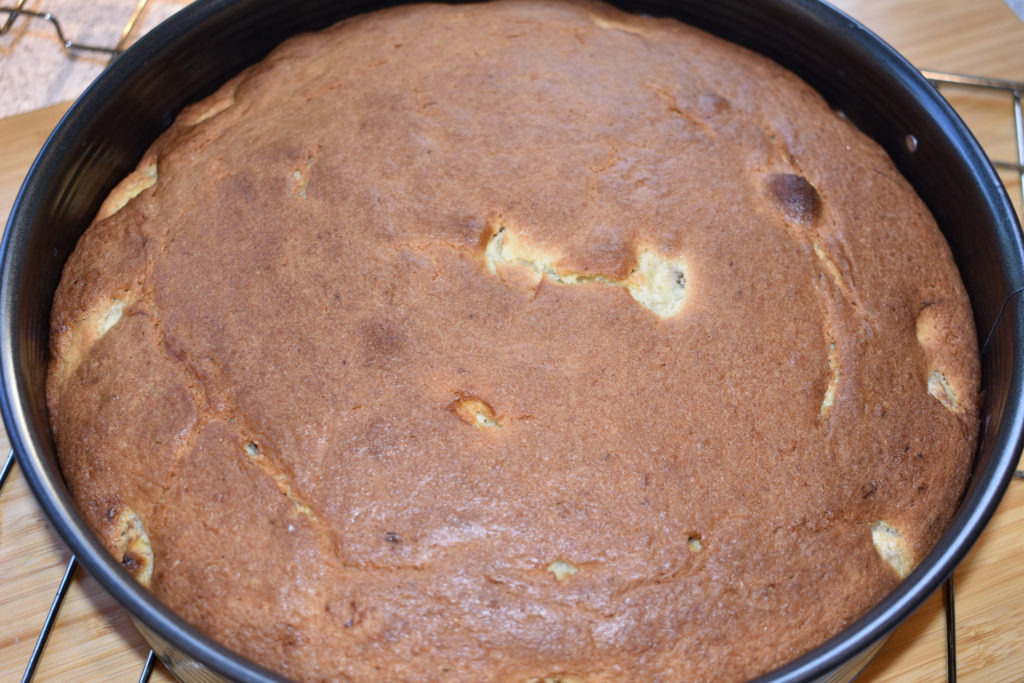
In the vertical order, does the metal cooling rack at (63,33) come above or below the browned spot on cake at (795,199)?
below

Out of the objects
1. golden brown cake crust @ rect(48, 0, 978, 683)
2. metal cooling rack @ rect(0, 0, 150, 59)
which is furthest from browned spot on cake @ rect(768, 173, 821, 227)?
metal cooling rack @ rect(0, 0, 150, 59)

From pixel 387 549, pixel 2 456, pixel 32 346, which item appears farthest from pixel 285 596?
pixel 2 456

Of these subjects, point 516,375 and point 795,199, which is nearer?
point 516,375

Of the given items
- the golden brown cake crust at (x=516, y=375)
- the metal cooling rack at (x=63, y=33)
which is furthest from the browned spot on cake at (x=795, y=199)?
the metal cooling rack at (x=63, y=33)

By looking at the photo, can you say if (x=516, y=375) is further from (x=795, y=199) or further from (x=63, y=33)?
(x=63, y=33)

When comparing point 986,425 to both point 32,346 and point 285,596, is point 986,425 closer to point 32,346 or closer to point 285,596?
point 285,596

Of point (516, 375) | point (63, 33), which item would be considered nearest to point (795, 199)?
point (516, 375)

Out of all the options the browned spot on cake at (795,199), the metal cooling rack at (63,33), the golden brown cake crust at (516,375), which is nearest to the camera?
the golden brown cake crust at (516,375)

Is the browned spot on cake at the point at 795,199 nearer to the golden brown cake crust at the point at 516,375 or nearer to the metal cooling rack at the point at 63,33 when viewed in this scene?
the golden brown cake crust at the point at 516,375
